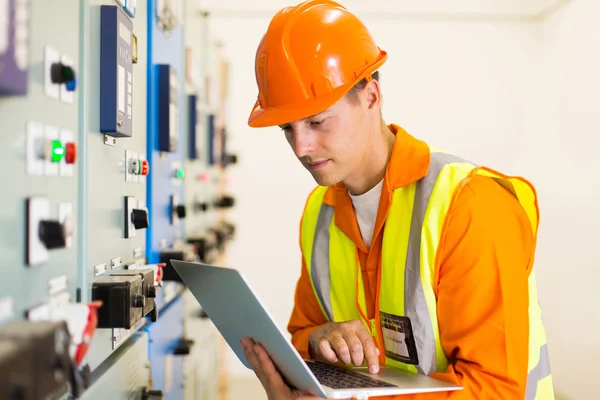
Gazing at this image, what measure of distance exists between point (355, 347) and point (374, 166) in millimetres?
466

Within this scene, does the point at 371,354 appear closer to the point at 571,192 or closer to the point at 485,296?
the point at 485,296

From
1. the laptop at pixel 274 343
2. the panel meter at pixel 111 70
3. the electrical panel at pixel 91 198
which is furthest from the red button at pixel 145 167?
the laptop at pixel 274 343

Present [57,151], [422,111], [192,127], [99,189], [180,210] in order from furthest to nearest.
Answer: [422,111], [192,127], [180,210], [99,189], [57,151]

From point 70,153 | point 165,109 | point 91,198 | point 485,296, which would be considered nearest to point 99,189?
point 91,198

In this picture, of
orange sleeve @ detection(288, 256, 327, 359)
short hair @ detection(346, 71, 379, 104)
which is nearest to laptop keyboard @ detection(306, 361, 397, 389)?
orange sleeve @ detection(288, 256, 327, 359)

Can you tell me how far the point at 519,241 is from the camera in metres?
1.18

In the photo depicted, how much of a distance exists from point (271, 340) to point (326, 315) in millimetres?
560

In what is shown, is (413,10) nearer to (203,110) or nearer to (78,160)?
(203,110)

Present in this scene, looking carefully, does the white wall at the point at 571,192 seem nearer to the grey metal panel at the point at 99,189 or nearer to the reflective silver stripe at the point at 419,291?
the reflective silver stripe at the point at 419,291

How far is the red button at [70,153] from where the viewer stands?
92 centimetres

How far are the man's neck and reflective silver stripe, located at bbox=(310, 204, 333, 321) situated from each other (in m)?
0.16

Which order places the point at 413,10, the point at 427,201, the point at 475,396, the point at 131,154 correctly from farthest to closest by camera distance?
the point at 413,10, the point at 131,154, the point at 427,201, the point at 475,396

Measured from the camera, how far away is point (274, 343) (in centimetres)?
101

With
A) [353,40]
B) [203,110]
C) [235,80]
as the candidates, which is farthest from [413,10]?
[353,40]
